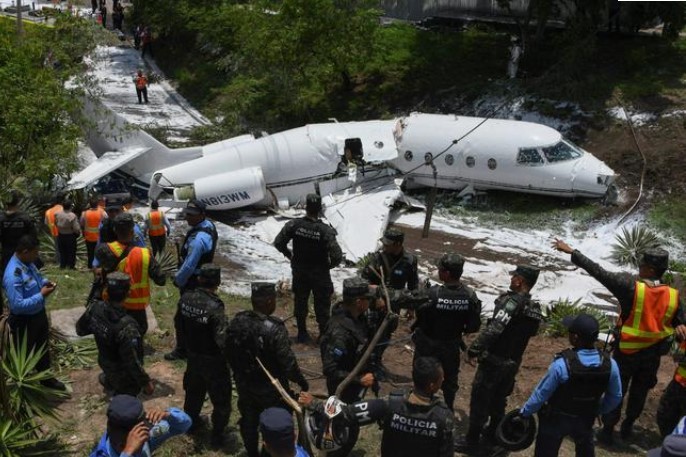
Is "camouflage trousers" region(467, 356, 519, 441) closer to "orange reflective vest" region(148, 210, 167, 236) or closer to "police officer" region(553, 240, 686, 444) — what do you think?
"police officer" region(553, 240, 686, 444)

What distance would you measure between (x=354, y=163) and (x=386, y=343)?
11.2m

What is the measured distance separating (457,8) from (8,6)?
27.9 meters

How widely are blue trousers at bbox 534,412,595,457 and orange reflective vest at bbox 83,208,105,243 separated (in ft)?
29.6

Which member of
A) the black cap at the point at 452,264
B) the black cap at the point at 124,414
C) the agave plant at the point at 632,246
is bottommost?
the agave plant at the point at 632,246

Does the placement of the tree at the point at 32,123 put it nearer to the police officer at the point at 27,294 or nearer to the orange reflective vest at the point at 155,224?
the orange reflective vest at the point at 155,224

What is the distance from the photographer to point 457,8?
3381 centimetres

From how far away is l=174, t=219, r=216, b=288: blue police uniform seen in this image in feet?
30.3

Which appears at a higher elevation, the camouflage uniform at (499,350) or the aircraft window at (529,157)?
the aircraft window at (529,157)

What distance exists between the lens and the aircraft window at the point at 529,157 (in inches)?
730

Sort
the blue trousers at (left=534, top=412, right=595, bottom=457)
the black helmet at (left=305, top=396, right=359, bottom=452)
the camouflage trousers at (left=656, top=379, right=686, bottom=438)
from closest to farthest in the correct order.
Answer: the black helmet at (left=305, top=396, right=359, bottom=452) → the blue trousers at (left=534, top=412, right=595, bottom=457) → the camouflage trousers at (left=656, top=379, right=686, bottom=438)

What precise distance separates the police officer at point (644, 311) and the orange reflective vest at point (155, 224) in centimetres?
819

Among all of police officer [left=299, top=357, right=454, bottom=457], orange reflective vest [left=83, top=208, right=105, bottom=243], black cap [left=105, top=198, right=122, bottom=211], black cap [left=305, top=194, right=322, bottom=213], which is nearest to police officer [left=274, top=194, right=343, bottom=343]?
black cap [left=305, top=194, right=322, bottom=213]

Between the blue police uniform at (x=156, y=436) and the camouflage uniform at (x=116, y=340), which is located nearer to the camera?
the blue police uniform at (x=156, y=436)

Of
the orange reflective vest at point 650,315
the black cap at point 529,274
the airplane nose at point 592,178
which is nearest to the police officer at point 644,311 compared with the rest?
the orange reflective vest at point 650,315
